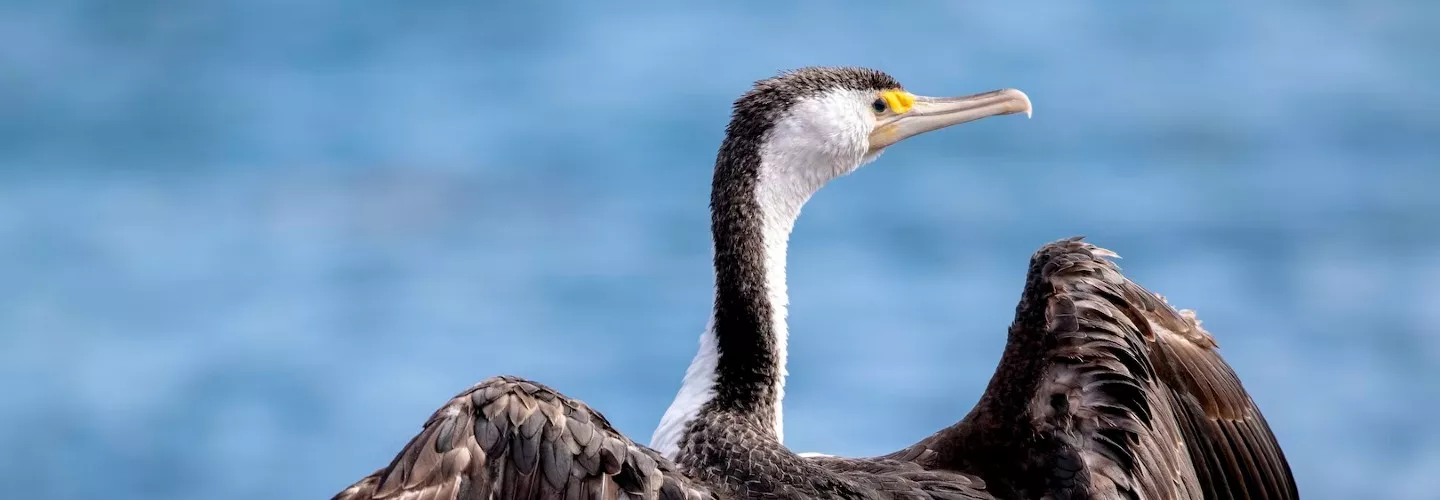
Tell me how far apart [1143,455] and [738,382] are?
1477 millimetres

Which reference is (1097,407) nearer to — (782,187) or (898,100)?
(782,187)

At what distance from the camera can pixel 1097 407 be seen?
6.52 metres

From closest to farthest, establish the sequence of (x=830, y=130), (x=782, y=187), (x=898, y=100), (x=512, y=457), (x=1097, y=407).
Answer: (x=512, y=457) → (x=1097, y=407) → (x=782, y=187) → (x=830, y=130) → (x=898, y=100)

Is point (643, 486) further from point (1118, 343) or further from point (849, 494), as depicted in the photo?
point (1118, 343)

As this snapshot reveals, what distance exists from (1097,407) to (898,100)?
1790mm

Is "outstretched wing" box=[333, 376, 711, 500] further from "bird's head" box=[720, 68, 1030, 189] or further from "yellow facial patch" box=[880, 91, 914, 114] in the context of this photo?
"yellow facial patch" box=[880, 91, 914, 114]

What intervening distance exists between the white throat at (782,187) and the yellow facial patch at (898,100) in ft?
0.68

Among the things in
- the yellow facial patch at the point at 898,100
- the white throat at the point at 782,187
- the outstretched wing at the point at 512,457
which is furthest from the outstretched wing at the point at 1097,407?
the outstretched wing at the point at 512,457

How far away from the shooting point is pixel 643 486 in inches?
209

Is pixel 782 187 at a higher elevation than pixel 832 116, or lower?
lower

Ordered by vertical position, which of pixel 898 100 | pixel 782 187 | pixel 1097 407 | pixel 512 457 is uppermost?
pixel 898 100

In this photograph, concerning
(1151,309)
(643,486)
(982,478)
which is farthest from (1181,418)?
(643,486)

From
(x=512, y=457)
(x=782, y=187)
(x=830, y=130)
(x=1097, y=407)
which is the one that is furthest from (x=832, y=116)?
(x=512, y=457)

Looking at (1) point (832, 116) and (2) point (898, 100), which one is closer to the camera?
(1) point (832, 116)
